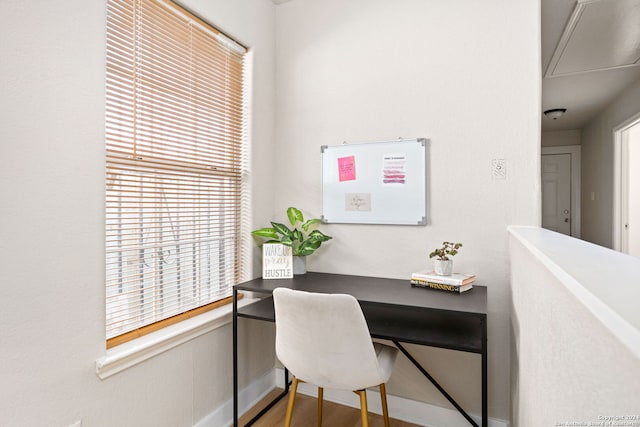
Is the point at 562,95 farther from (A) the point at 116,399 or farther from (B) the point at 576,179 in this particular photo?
(A) the point at 116,399

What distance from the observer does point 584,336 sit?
1.50 feet

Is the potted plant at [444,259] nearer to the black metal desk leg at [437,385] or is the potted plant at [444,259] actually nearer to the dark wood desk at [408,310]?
the dark wood desk at [408,310]

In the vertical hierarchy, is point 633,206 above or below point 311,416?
above

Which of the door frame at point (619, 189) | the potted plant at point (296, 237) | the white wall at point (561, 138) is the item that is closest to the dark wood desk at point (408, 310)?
the potted plant at point (296, 237)

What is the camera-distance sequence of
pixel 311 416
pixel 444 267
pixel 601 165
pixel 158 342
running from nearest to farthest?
pixel 158 342, pixel 444 267, pixel 311 416, pixel 601 165

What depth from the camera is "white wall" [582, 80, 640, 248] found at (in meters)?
4.13

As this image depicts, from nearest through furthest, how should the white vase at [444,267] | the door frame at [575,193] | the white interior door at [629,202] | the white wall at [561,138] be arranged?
1. the white vase at [444,267]
2. the white interior door at [629,202]
3. the door frame at [575,193]
4. the white wall at [561,138]

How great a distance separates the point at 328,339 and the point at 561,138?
651 centimetres

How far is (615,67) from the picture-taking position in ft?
10.7

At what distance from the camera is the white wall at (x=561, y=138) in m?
6.10

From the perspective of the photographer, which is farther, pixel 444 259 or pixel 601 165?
pixel 601 165

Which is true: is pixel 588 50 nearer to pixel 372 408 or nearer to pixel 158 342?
pixel 372 408

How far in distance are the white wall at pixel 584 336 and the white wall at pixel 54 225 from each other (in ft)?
4.72

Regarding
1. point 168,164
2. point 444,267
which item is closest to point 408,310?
point 444,267
